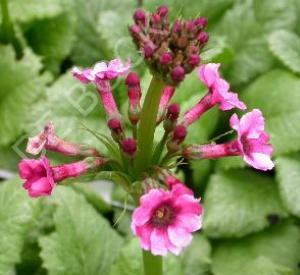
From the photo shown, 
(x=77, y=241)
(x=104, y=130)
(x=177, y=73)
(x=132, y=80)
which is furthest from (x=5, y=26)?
(x=177, y=73)

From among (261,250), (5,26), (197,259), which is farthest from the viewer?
(5,26)

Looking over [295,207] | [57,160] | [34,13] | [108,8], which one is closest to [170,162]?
[295,207]

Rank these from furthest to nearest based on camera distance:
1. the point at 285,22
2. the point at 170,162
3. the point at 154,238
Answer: the point at 285,22 < the point at 170,162 < the point at 154,238

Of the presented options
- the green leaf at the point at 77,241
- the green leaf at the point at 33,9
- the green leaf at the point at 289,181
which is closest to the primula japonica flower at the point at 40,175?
the green leaf at the point at 77,241

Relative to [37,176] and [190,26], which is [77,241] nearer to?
[37,176]

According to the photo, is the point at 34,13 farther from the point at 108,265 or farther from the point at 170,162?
the point at 170,162

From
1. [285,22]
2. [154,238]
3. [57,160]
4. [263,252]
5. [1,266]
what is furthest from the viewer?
[285,22]

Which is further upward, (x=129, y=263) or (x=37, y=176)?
(x=37, y=176)
